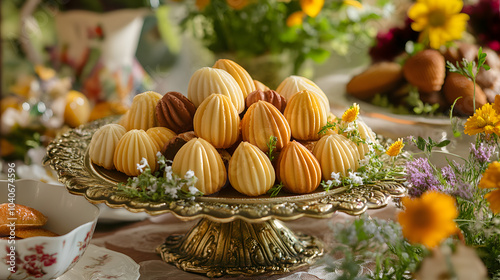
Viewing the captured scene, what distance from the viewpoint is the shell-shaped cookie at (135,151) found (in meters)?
0.54

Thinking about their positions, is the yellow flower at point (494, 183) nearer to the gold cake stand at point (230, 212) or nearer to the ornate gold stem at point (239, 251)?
the gold cake stand at point (230, 212)

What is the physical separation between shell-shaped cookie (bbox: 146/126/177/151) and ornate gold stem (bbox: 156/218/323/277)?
0.12m

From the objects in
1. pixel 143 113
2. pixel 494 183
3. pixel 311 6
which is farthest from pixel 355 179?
pixel 311 6

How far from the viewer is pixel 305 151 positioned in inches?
20.3

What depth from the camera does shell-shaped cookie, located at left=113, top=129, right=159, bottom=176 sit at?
538mm

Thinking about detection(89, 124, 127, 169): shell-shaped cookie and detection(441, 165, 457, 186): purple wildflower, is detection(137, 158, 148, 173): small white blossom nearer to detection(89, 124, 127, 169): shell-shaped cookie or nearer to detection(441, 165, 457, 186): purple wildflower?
detection(89, 124, 127, 169): shell-shaped cookie

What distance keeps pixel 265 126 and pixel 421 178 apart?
0.16m

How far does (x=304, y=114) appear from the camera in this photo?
550 mm

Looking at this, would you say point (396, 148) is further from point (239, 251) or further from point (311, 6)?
point (311, 6)

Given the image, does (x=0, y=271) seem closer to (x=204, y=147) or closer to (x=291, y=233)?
(x=204, y=147)

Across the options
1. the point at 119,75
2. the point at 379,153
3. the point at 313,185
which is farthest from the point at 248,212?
the point at 119,75

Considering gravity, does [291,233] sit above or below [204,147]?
below

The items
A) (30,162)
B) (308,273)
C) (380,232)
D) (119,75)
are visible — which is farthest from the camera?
(119,75)

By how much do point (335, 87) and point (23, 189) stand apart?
1.67ft
